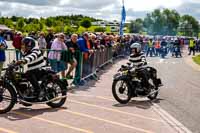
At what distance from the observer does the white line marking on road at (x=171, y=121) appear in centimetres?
892

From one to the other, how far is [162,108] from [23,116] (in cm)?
361

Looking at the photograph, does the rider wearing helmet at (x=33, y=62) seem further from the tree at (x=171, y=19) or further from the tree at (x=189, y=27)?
the tree at (x=171, y=19)

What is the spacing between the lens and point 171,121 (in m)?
9.76

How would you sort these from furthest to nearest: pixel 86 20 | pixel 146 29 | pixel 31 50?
pixel 86 20, pixel 146 29, pixel 31 50

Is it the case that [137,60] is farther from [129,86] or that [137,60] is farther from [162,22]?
[162,22]

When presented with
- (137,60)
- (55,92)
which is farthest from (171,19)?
(55,92)

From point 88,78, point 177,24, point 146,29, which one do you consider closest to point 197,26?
point 177,24

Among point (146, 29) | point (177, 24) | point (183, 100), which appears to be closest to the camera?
point (183, 100)

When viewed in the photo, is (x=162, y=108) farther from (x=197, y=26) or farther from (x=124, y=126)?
(x=197, y=26)

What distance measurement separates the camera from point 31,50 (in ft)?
34.6

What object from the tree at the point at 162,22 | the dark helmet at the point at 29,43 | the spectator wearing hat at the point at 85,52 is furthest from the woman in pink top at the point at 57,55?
the tree at the point at 162,22

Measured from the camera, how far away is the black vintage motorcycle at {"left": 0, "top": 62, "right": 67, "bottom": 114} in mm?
9984

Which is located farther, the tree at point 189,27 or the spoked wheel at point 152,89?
the tree at point 189,27

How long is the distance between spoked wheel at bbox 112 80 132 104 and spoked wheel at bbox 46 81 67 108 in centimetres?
176
